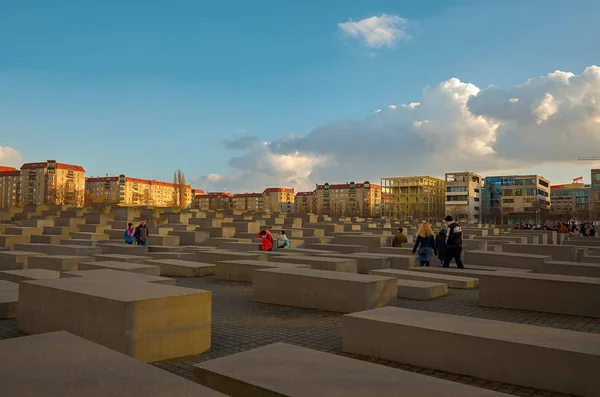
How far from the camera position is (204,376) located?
4.29 m

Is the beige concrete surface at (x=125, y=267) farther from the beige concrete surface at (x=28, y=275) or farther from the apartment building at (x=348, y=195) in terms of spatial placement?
the apartment building at (x=348, y=195)

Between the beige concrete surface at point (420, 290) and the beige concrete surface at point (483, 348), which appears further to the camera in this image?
the beige concrete surface at point (420, 290)

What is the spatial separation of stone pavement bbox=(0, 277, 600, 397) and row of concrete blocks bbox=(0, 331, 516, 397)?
1244 millimetres

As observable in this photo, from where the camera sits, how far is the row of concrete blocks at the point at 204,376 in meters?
3.17

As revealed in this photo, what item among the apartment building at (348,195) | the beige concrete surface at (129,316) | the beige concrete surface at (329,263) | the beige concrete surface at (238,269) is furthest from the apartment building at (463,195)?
the beige concrete surface at (129,316)

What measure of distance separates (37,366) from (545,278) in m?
8.65

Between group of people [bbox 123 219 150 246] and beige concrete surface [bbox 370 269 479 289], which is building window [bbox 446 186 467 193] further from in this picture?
beige concrete surface [bbox 370 269 479 289]

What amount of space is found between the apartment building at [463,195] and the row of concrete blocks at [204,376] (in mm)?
106887

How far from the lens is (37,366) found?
11.8 feet

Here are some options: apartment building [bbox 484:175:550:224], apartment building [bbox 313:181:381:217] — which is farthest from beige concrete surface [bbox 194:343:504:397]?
apartment building [bbox 313:181:381:217]

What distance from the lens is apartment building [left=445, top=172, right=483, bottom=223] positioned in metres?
109

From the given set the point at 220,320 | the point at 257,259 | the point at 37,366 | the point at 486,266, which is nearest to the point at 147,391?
the point at 37,366

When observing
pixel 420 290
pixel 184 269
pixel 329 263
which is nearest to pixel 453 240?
pixel 329 263

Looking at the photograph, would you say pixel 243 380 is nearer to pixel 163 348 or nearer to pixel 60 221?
pixel 163 348
